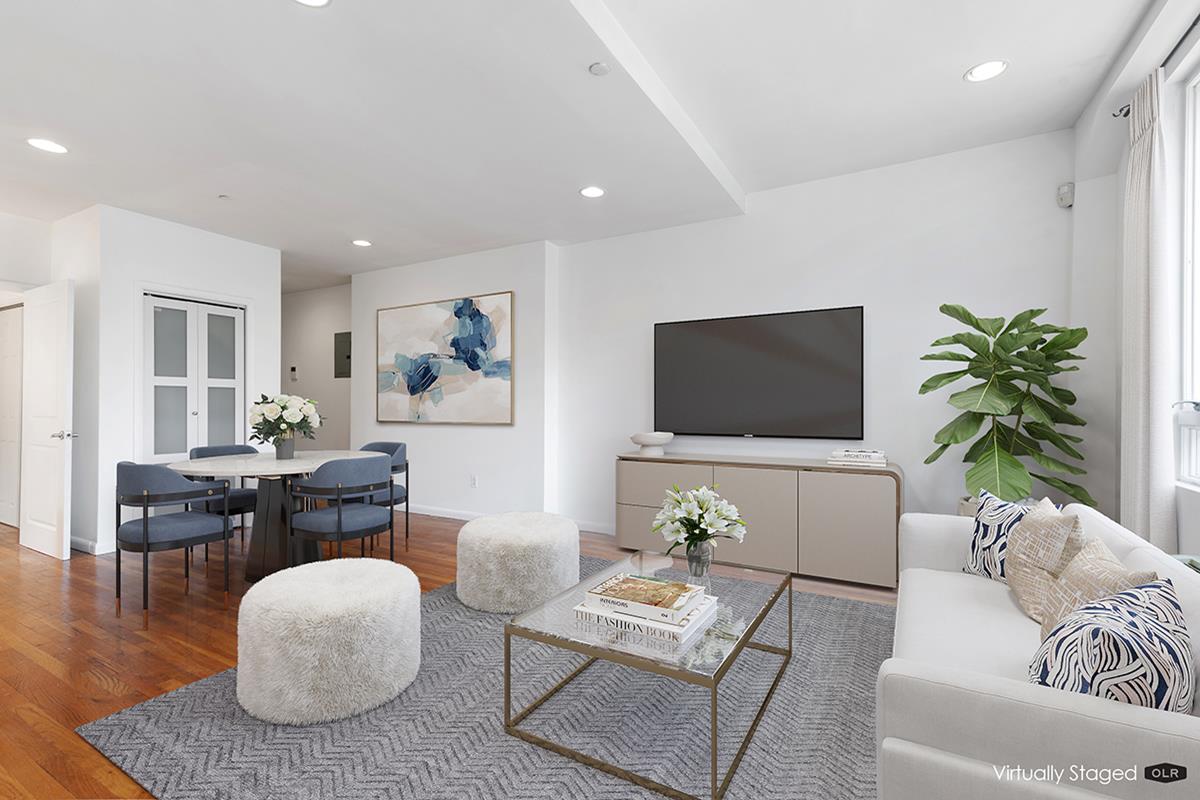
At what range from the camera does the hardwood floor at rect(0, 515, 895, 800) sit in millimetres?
1759

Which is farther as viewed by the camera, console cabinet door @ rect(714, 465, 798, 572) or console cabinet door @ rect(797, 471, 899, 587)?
console cabinet door @ rect(714, 465, 798, 572)

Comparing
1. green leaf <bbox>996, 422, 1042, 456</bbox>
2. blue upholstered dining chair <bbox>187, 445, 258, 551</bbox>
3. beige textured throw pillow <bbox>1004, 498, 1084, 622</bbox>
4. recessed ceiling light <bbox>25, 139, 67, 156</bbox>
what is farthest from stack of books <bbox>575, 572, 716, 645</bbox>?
recessed ceiling light <bbox>25, 139, 67, 156</bbox>

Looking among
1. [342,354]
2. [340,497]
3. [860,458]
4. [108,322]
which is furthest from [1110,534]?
[342,354]

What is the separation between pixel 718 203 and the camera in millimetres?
4082

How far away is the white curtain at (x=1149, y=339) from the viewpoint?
2.45 metres

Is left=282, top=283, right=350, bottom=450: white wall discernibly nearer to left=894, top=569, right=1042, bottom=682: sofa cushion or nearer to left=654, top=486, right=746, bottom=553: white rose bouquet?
left=654, top=486, right=746, bottom=553: white rose bouquet

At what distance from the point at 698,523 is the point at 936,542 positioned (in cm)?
117

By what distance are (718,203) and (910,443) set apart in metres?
2.09

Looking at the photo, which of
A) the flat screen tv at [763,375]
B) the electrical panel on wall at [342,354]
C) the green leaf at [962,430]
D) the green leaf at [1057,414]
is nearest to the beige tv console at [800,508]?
the flat screen tv at [763,375]

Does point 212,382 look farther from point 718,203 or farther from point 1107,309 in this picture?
point 1107,309

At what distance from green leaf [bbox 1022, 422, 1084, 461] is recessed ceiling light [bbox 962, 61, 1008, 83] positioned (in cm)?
180

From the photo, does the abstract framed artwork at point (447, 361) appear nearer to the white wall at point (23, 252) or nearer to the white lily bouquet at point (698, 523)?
the white wall at point (23, 252)

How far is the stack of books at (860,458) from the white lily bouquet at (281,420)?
3.41m

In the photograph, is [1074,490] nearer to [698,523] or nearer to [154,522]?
[698,523]
